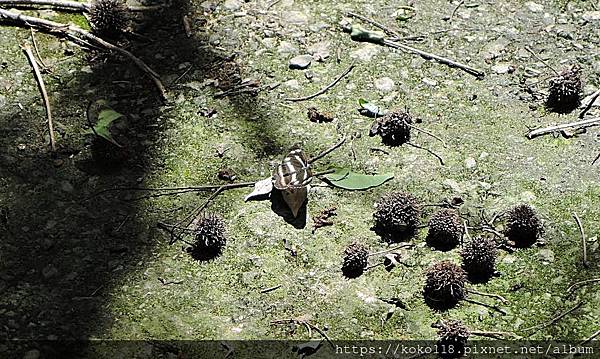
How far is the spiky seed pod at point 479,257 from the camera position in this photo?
267cm

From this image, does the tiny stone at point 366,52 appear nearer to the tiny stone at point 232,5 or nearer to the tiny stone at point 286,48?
the tiny stone at point 286,48

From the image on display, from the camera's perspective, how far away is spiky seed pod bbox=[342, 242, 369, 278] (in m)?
2.73

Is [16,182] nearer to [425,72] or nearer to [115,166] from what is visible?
[115,166]

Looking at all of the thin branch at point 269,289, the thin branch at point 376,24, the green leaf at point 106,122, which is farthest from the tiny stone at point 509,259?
the green leaf at point 106,122

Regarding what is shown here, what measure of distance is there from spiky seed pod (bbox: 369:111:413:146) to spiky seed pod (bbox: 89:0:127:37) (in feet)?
4.22

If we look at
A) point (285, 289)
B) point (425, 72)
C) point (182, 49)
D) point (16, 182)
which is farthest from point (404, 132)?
point (16, 182)

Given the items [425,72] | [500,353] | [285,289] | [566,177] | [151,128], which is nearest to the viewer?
[500,353]

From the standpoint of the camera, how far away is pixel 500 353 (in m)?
2.46

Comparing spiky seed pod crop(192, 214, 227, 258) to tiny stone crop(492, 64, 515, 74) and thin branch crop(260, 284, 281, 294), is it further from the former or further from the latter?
tiny stone crop(492, 64, 515, 74)

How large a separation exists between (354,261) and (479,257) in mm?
407

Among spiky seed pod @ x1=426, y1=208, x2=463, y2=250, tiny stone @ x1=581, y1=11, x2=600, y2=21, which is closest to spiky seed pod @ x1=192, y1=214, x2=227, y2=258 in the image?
spiky seed pod @ x1=426, y1=208, x2=463, y2=250

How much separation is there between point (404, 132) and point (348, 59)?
0.56m

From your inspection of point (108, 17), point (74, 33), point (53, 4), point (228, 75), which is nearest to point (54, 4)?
point (53, 4)

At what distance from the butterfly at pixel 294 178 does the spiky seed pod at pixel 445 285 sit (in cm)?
57
